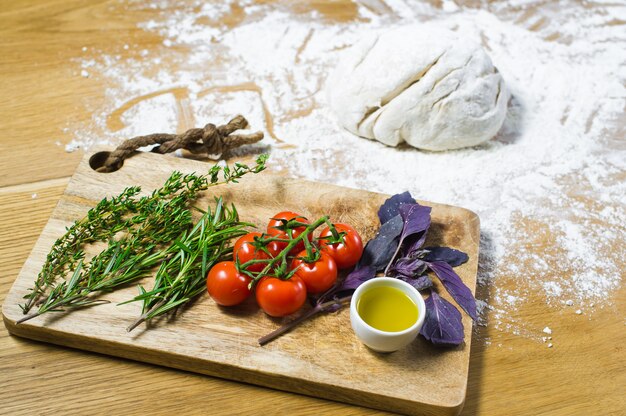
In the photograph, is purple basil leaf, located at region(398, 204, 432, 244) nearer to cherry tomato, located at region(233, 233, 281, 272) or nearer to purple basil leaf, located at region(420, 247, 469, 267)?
purple basil leaf, located at region(420, 247, 469, 267)

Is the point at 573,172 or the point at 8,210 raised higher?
the point at 8,210

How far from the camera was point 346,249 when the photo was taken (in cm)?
151

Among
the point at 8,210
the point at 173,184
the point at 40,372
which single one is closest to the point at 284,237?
the point at 173,184


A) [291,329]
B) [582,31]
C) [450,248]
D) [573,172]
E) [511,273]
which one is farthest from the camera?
[582,31]

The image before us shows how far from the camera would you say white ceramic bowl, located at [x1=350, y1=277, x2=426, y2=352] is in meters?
1.31

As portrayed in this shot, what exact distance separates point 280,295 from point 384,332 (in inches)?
10.0

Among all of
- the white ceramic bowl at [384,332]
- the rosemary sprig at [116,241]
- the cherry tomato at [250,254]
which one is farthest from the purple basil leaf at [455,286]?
the rosemary sprig at [116,241]

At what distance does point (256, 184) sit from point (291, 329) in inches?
20.2

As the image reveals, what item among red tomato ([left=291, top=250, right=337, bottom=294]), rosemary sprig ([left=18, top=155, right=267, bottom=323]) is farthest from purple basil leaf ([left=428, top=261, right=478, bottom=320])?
rosemary sprig ([left=18, top=155, right=267, bottom=323])

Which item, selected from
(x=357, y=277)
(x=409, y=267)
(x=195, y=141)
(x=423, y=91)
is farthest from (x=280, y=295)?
(x=423, y=91)

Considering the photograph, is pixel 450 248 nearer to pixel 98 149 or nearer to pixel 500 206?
pixel 500 206

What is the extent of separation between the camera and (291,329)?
1.45 meters

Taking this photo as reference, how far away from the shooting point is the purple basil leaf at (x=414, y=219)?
155 cm

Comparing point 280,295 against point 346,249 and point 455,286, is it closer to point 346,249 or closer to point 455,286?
point 346,249
